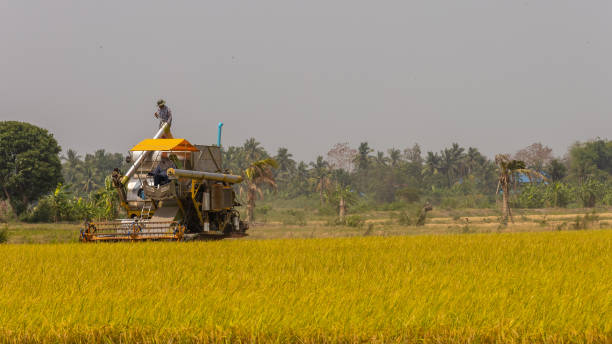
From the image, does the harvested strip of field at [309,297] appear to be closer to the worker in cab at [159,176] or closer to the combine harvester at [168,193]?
the combine harvester at [168,193]

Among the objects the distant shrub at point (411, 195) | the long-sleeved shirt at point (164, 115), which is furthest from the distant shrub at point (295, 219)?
the distant shrub at point (411, 195)

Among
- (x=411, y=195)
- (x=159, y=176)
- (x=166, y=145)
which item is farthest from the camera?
(x=411, y=195)

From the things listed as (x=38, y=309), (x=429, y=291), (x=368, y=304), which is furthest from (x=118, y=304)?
(x=429, y=291)

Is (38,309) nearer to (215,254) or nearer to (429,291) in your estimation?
(429,291)

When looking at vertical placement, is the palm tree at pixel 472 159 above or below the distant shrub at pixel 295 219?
above

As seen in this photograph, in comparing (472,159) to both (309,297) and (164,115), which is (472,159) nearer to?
(164,115)

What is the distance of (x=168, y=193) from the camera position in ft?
62.0

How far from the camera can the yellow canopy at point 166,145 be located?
19500 millimetres

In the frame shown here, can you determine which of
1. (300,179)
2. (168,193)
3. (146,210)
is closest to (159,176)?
(168,193)

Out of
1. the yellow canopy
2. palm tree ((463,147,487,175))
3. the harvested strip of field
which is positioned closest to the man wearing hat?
the yellow canopy

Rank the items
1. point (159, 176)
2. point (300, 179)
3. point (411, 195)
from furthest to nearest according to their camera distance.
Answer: point (300, 179) < point (411, 195) < point (159, 176)

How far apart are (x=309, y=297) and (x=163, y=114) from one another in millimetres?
15360

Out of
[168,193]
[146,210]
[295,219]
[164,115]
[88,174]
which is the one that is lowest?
[295,219]

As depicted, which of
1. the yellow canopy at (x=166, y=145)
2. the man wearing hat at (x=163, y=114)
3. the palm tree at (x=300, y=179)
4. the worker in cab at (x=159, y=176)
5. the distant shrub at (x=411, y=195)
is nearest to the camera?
the worker in cab at (x=159, y=176)
